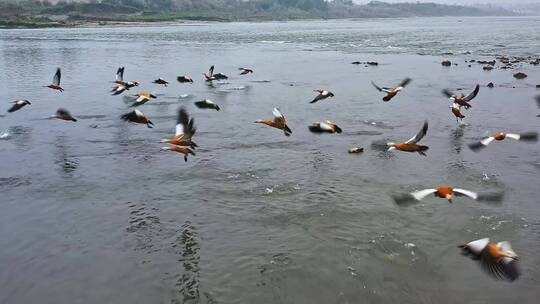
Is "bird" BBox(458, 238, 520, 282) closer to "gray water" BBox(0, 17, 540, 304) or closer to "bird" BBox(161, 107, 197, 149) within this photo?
"gray water" BBox(0, 17, 540, 304)

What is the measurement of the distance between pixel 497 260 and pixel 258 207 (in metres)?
4.95

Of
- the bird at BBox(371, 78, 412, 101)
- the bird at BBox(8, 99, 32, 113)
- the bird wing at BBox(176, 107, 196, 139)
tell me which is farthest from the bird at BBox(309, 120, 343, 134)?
the bird at BBox(8, 99, 32, 113)

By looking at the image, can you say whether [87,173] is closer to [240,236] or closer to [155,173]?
[155,173]

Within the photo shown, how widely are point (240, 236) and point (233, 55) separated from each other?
39273 mm

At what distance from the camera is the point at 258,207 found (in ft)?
35.3

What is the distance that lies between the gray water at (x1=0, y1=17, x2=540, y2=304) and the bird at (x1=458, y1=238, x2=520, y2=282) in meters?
0.19

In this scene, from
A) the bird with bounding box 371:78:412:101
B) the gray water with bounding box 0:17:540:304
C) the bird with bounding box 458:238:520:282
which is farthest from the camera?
the bird with bounding box 371:78:412:101

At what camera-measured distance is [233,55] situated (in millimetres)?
47125

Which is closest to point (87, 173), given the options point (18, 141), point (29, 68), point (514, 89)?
point (18, 141)

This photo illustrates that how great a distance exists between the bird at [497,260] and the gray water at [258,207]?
194mm

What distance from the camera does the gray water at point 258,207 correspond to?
7828 millimetres

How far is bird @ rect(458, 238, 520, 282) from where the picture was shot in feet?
24.3

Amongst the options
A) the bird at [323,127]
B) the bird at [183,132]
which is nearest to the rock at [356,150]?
the bird at [323,127]

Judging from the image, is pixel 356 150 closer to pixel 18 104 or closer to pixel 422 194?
pixel 422 194
